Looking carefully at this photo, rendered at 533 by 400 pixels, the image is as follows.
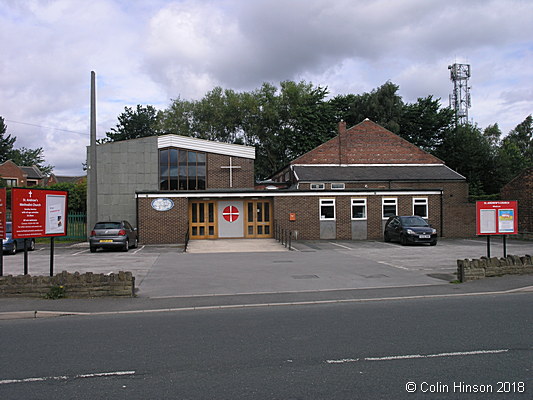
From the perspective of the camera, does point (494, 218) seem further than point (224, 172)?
No

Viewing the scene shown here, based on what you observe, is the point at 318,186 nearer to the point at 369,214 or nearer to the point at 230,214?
the point at 369,214

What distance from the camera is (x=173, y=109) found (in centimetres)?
5481

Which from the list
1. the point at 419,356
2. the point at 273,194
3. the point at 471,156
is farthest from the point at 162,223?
the point at 471,156

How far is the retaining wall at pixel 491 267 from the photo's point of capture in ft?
37.8

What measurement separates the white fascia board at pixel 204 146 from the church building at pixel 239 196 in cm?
6

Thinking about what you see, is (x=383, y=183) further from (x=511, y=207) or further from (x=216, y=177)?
(x=511, y=207)

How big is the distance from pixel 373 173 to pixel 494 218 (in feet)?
69.3

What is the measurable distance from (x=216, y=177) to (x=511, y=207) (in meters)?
19.5

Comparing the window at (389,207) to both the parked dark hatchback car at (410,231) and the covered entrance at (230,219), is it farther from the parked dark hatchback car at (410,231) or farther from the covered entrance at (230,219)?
the covered entrance at (230,219)

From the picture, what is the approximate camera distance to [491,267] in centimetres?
1182

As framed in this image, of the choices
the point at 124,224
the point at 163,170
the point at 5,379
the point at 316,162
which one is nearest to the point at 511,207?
the point at 5,379

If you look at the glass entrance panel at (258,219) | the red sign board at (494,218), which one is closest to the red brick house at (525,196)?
the glass entrance panel at (258,219)

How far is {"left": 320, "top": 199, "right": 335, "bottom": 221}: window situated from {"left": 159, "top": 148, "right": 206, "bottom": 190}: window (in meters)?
8.16

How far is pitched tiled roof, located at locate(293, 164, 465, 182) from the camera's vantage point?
105ft
